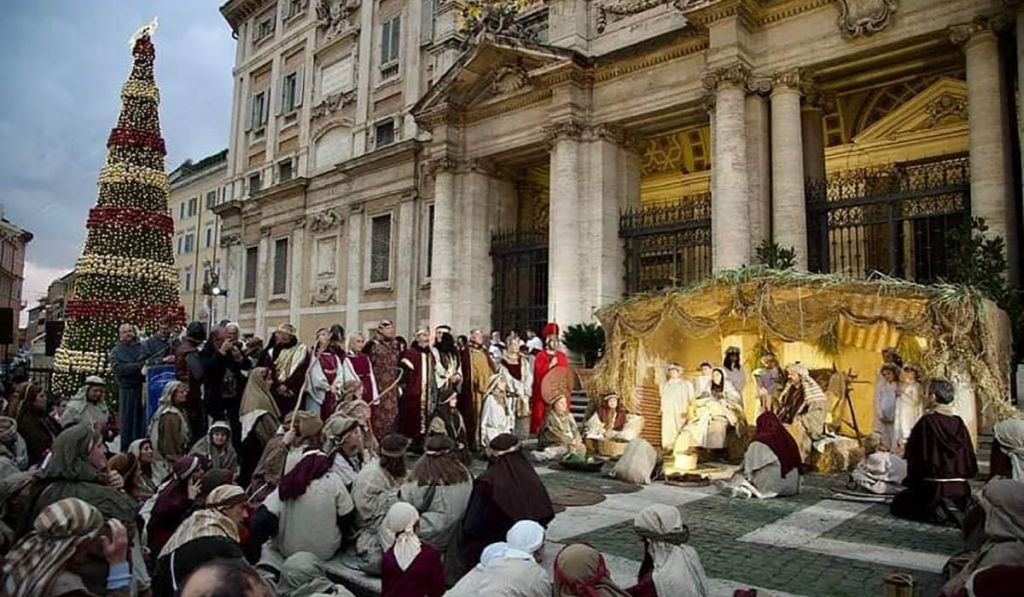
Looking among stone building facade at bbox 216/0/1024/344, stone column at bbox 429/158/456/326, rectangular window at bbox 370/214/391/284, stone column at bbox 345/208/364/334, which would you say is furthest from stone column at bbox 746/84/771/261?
stone column at bbox 345/208/364/334

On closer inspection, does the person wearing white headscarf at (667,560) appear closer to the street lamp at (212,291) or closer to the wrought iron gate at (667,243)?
the wrought iron gate at (667,243)

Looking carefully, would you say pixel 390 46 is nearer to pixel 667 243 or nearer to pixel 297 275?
pixel 297 275

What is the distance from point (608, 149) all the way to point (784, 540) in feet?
48.6

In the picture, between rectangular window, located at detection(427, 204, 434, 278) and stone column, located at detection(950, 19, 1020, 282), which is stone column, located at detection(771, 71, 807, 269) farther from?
rectangular window, located at detection(427, 204, 434, 278)

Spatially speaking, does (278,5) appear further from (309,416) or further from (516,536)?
(516,536)

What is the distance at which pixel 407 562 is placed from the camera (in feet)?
14.5

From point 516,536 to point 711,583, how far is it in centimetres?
220

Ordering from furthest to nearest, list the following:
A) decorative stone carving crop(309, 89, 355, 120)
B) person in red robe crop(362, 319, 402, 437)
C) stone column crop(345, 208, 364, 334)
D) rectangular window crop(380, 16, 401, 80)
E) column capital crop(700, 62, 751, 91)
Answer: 1. decorative stone carving crop(309, 89, 355, 120)
2. rectangular window crop(380, 16, 401, 80)
3. stone column crop(345, 208, 364, 334)
4. column capital crop(700, 62, 751, 91)
5. person in red robe crop(362, 319, 402, 437)

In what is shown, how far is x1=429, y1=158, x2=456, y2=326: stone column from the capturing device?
22547 millimetres

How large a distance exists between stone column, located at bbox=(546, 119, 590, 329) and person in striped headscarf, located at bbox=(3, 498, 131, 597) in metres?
16.1

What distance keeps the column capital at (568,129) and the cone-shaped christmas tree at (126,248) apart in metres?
10.4

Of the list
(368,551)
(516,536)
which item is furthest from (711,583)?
(368,551)

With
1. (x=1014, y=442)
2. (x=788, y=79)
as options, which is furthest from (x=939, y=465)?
(x=788, y=79)

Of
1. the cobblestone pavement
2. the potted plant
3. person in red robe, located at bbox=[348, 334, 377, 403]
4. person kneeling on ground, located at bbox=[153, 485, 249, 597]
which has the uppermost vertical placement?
the potted plant
